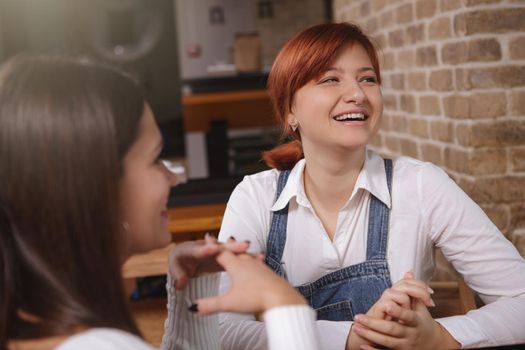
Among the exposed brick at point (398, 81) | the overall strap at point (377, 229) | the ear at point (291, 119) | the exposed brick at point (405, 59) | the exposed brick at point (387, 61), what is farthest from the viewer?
the exposed brick at point (387, 61)

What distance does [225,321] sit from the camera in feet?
4.46

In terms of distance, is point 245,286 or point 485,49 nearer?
point 245,286

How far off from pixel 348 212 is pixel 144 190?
0.70 meters

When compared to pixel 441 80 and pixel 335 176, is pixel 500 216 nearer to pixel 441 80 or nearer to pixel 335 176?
pixel 441 80

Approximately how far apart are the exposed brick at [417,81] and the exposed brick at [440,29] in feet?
0.51

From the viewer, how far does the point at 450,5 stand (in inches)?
78.1

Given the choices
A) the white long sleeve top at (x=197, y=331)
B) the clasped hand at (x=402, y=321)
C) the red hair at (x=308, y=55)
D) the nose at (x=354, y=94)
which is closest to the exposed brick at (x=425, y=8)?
the red hair at (x=308, y=55)

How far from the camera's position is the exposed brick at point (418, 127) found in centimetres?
227

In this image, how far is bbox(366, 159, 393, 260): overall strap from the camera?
56.7 inches

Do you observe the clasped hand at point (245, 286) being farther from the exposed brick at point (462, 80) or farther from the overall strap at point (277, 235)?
the exposed brick at point (462, 80)

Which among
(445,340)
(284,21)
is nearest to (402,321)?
(445,340)

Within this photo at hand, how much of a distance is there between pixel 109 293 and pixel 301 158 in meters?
0.94

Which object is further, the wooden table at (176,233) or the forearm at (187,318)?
the wooden table at (176,233)

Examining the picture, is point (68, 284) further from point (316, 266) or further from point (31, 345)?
point (316, 266)
